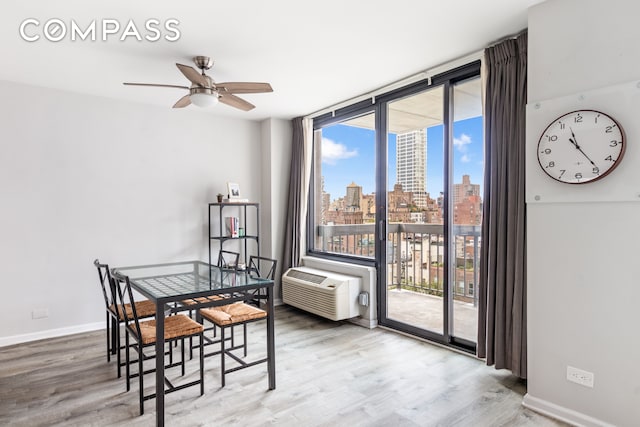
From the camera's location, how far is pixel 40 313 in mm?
3691

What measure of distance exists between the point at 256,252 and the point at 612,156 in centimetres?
406

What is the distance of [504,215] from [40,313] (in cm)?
443

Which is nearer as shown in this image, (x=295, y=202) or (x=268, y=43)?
(x=268, y=43)

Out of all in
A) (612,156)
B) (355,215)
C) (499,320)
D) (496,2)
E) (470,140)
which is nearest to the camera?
(612,156)

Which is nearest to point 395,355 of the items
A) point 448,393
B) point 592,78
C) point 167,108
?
point 448,393

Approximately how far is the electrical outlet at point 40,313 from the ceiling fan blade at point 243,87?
2923 millimetres

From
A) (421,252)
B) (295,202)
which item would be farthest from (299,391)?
(295,202)

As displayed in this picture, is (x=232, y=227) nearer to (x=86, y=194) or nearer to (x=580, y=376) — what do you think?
(x=86, y=194)

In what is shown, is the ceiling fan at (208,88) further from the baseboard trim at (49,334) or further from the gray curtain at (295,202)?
the baseboard trim at (49,334)

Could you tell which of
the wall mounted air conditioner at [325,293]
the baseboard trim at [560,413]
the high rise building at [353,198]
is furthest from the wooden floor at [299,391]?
the high rise building at [353,198]

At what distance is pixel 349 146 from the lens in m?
4.51

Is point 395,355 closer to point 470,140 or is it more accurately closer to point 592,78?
point 470,140

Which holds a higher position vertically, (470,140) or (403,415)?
(470,140)

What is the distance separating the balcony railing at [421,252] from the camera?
3262 mm
